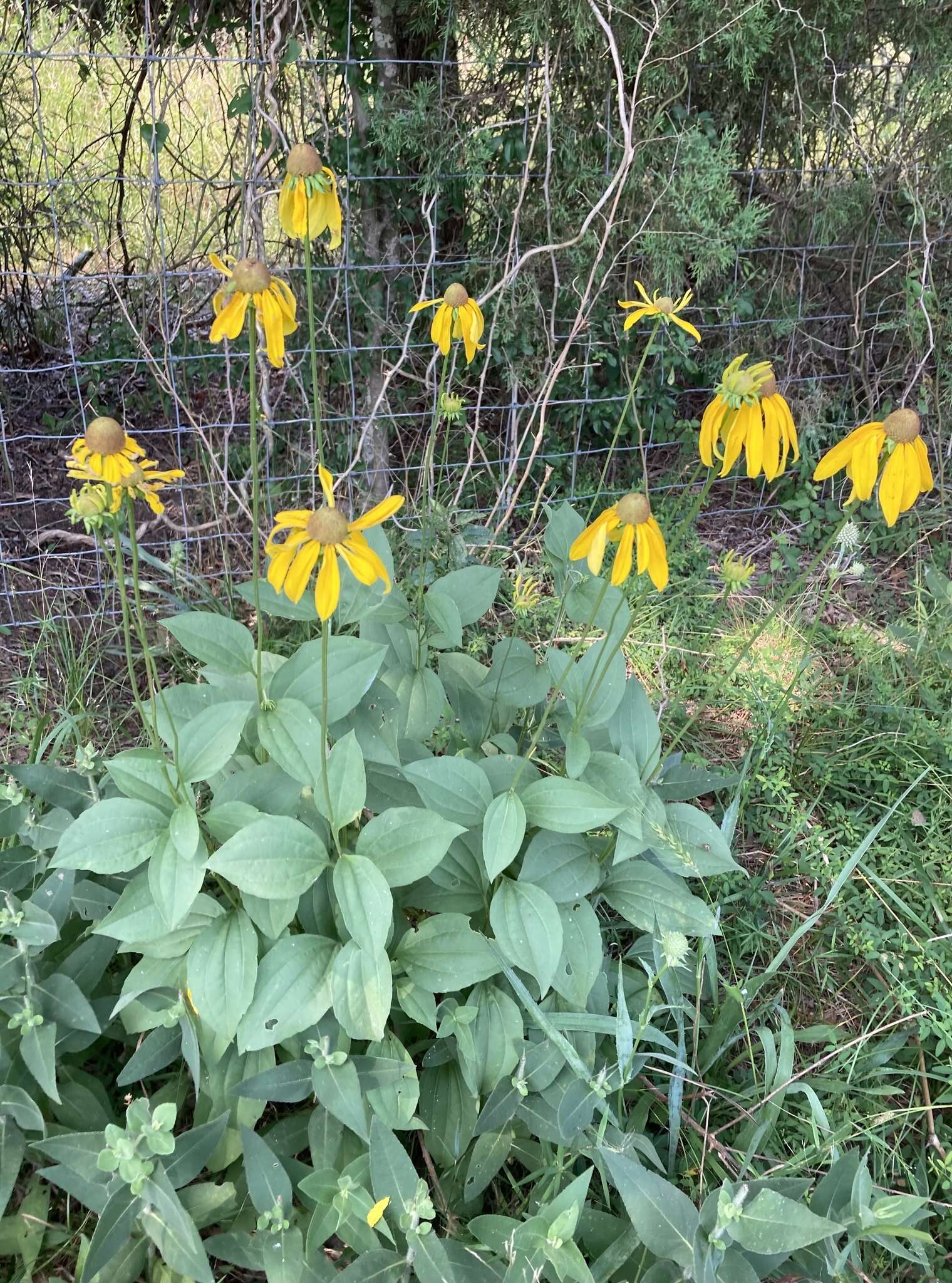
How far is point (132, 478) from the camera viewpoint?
113cm

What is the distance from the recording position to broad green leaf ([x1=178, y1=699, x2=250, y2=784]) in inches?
52.4

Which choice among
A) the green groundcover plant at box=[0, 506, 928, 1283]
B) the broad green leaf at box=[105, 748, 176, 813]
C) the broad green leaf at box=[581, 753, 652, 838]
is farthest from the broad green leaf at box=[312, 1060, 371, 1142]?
the broad green leaf at box=[581, 753, 652, 838]

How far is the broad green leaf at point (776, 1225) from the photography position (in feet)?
3.74

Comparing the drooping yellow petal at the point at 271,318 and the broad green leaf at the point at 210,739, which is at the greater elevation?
the drooping yellow petal at the point at 271,318

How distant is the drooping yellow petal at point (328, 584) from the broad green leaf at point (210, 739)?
0.39 m

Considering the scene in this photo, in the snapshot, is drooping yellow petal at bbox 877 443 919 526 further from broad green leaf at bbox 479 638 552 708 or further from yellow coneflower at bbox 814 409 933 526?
broad green leaf at bbox 479 638 552 708

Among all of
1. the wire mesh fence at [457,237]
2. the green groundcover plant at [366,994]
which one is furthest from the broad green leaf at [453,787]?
the wire mesh fence at [457,237]

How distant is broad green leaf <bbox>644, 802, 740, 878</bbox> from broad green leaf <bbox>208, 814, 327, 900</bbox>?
54 cm

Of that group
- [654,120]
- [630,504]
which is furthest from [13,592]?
[654,120]

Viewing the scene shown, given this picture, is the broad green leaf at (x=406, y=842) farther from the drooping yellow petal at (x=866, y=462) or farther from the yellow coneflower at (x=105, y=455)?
the drooping yellow petal at (x=866, y=462)

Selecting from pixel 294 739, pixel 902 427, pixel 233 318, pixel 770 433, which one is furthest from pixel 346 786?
pixel 902 427

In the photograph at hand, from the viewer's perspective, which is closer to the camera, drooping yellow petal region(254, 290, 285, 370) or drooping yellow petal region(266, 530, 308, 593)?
drooping yellow petal region(266, 530, 308, 593)

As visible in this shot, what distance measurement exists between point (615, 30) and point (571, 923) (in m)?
2.33

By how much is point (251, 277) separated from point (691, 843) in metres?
1.15
